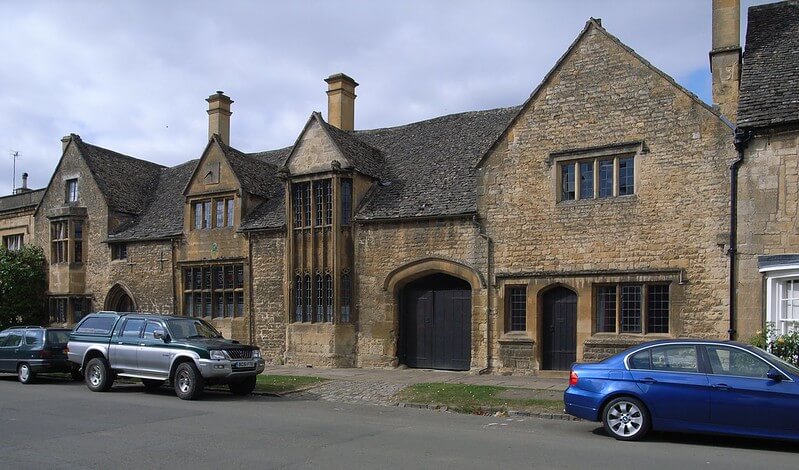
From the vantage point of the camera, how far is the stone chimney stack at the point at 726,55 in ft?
59.2

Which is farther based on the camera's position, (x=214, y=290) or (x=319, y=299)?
(x=214, y=290)

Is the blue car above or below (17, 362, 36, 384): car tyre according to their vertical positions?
above

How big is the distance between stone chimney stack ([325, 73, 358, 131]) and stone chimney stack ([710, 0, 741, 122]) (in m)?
14.0

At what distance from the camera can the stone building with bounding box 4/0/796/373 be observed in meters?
17.5

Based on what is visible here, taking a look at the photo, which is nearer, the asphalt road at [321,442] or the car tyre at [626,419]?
the asphalt road at [321,442]

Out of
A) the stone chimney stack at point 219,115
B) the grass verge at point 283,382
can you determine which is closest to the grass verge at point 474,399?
the grass verge at point 283,382

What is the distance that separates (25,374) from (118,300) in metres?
9.99

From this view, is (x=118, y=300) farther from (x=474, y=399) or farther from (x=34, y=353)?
(x=474, y=399)

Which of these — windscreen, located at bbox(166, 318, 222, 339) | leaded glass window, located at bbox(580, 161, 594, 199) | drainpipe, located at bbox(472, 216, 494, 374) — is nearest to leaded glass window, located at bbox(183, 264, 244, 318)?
windscreen, located at bbox(166, 318, 222, 339)

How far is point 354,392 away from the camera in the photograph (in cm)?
1669

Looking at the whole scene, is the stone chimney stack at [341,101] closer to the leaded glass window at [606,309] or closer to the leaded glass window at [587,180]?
the leaded glass window at [587,180]

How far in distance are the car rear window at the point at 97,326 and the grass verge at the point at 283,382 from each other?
391 cm

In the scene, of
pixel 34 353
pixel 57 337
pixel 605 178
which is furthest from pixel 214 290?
pixel 605 178

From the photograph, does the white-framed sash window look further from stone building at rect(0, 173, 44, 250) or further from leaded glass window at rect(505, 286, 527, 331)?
stone building at rect(0, 173, 44, 250)
